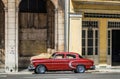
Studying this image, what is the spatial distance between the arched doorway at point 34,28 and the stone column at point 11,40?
2.44 m

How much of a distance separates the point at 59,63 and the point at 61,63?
0.47ft

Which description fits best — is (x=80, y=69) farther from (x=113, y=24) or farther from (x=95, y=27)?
(x=113, y=24)

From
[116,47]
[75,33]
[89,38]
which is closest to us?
[75,33]

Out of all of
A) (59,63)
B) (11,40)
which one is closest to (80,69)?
(59,63)

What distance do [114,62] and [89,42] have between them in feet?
14.7

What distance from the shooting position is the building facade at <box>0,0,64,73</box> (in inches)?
1393

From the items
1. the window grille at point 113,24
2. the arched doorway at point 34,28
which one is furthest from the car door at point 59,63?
the window grille at point 113,24

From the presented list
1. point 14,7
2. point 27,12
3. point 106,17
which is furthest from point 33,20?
point 106,17

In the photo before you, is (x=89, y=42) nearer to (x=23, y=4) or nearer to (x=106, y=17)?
(x=106, y=17)

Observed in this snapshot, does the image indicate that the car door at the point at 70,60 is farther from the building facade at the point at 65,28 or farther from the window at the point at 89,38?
the window at the point at 89,38

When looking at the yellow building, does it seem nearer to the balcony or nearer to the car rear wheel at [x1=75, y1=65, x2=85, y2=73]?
the balcony

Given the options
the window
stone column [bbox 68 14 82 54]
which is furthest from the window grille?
stone column [bbox 68 14 82 54]

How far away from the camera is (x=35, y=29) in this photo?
1463 inches

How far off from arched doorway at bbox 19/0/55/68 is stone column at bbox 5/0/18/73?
2442 mm
